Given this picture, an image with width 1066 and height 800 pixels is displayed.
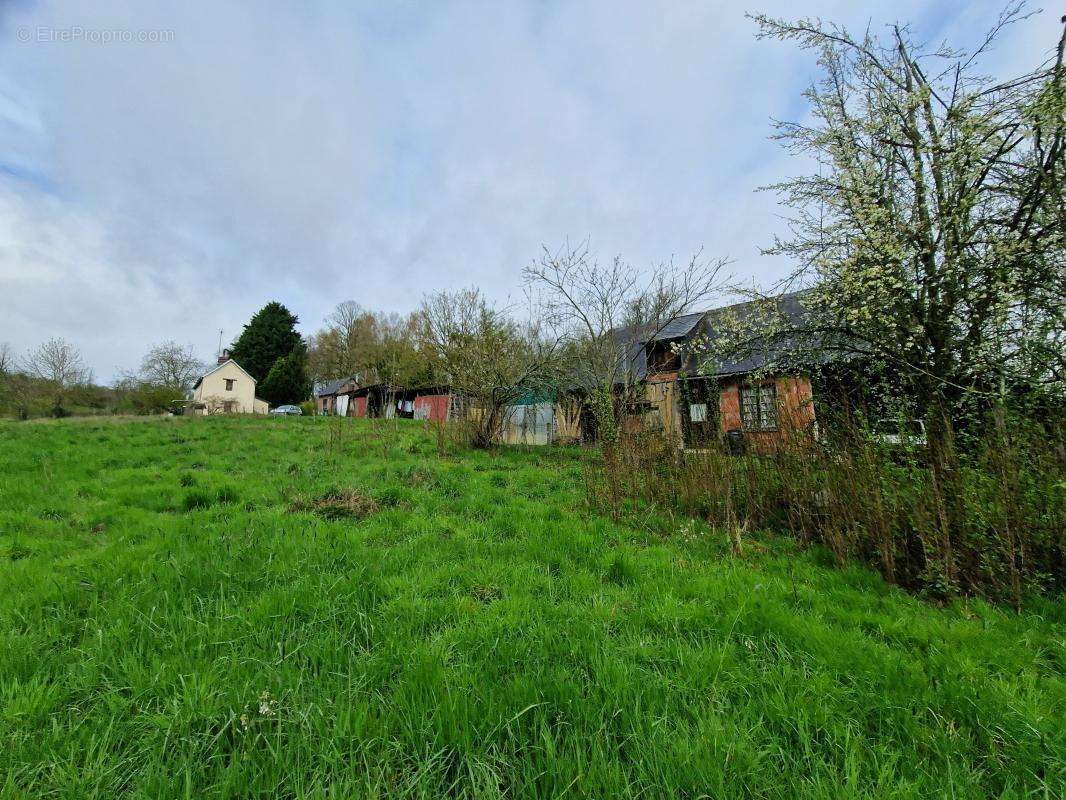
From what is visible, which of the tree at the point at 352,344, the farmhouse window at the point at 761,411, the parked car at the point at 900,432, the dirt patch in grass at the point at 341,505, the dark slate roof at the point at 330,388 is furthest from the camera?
the dark slate roof at the point at 330,388

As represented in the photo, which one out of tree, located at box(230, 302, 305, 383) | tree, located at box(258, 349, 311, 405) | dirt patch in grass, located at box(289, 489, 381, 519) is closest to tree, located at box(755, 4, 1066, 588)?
dirt patch in grass, located at box(289, 489, 381, 519)

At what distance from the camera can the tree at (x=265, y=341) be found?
45.6 meters

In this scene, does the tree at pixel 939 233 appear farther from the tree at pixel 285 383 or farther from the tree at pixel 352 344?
the tree at pixel 285 383

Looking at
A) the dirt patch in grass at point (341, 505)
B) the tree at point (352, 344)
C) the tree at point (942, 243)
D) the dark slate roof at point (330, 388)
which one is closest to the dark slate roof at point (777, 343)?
the tree at point (942, 243)

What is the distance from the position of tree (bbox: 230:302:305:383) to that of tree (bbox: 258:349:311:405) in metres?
2.64

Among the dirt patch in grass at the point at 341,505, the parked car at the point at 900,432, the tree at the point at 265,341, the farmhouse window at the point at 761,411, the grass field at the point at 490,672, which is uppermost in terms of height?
the tree at the point at 265,341

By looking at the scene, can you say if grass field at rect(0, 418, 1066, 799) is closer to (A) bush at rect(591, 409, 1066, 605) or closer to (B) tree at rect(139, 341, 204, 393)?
(A) bush at rect(591, 409, 1066, 605)

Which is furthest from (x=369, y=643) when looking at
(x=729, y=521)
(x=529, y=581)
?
(x=729, y=521)

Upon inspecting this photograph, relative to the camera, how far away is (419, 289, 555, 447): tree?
11414 millimetres

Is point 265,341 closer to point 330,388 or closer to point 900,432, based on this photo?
point 330,388

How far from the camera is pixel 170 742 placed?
1.58 metres

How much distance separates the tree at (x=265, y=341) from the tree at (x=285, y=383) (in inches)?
104

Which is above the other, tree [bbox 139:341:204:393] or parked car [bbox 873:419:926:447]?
tree [bbox 139:341:204:393]

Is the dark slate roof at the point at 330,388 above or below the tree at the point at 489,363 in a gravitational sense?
above
